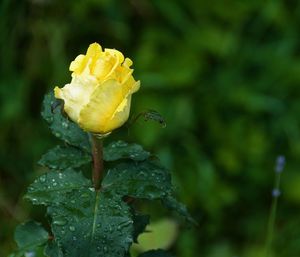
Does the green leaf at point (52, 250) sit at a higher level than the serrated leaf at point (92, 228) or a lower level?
lower

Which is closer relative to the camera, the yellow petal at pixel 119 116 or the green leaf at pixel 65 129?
the yellow petal at pixel 119 116

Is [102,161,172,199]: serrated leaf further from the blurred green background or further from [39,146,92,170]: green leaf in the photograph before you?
the blurred green background

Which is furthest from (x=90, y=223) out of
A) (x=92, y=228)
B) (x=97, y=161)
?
(x=97, y=161)

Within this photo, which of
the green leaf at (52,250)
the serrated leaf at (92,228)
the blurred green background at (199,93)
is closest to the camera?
the serrated leaf at (92,228)

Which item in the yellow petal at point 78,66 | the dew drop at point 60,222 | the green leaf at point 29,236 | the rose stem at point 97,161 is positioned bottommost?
the green leaf at point 29,236

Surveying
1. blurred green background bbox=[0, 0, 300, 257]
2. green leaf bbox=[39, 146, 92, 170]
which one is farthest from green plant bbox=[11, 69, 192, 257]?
blurred green background bbox=[0, 0, 300, 257]

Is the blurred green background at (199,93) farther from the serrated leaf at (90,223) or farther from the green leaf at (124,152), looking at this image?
the serrated leaf at (90,223)

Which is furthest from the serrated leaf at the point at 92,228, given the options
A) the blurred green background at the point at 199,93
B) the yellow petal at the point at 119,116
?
the blurred green background at the point at 199,93

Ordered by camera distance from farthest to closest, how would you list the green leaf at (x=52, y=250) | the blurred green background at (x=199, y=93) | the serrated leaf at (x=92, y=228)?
the blurred green background at (x=199, y=93) < the green leaf at (x=52, y=250) < the serrated leaf at (x=92, y=228)
